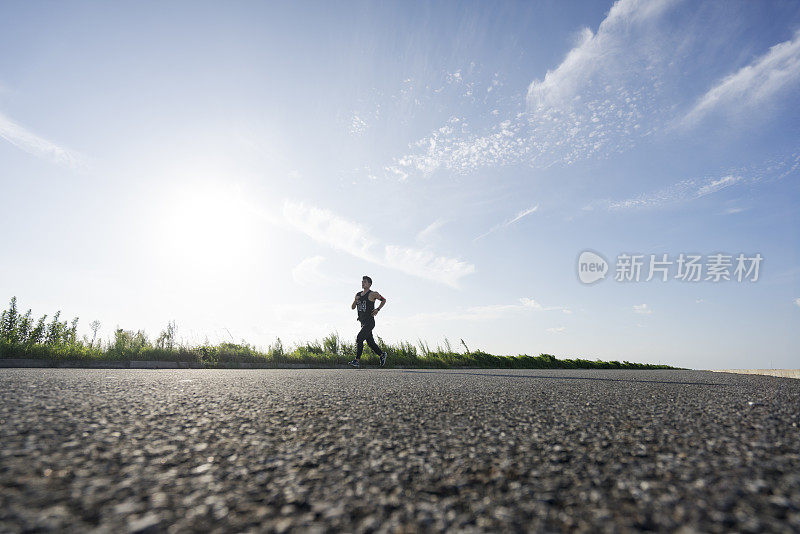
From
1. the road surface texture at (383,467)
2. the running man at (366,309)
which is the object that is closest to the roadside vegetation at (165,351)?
the running man at (366,309)

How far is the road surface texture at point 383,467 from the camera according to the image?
145 centimetres

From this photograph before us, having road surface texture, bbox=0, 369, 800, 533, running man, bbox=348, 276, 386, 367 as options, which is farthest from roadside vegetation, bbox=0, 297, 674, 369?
road surface texture, bbox=0, 369, 800, 533

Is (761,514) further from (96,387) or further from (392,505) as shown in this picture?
(96,387)

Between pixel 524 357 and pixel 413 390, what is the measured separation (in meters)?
12.0

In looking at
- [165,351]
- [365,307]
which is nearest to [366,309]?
[365,307]

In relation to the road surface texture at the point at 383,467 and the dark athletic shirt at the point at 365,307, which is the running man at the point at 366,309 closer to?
the dark athletic shirt at the point at 365,307

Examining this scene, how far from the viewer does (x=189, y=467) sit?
6.24 feet

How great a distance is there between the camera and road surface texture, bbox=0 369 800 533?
4.74ft

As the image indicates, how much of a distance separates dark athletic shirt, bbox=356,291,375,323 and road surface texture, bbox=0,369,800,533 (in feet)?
22.8

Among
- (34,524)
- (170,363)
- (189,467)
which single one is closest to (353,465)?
(189,467)

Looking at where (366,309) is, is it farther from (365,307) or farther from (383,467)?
(383,467)

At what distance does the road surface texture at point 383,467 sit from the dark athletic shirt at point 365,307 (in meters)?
6.96

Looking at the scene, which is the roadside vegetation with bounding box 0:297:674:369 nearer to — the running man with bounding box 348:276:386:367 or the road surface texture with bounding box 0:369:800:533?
the running man with bounding box 348:276:386:367

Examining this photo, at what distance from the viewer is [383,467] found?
1947 millimetres
